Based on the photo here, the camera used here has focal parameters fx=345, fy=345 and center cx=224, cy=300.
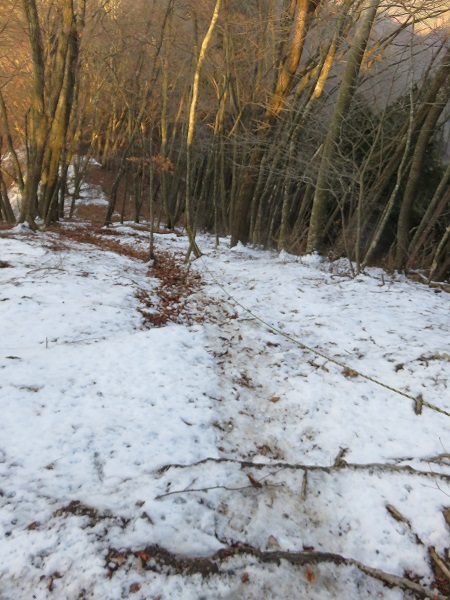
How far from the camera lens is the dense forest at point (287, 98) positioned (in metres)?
8.29

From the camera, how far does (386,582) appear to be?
2.21 meters

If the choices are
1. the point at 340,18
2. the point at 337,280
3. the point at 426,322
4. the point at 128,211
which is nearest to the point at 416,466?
the point at 426,322

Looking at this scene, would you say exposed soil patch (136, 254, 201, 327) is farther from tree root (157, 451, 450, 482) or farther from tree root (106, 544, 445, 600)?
tree root (106, 544, 445, 600)

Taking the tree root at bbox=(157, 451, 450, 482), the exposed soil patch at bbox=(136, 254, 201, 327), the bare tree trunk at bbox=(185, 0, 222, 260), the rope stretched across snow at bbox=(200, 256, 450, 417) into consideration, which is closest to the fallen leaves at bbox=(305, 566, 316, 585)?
the tree root at bbox=(157, 451, 450, 482)

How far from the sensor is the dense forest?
8289mm

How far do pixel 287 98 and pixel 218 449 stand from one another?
1171cm

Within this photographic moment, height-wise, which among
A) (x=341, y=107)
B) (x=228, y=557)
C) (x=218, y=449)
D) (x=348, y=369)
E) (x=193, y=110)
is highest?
(x=341, y=107)

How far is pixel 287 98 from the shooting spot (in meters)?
11.5

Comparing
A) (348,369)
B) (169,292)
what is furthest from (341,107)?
(348,369)

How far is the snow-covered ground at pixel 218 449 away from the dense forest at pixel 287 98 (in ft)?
14.6

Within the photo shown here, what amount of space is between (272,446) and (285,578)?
52.7 inches

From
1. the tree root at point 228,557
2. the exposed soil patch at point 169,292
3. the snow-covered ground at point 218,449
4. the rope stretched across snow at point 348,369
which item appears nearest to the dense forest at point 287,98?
the exposed soil patch at point 169,292

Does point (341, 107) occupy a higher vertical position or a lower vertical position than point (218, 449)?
higher

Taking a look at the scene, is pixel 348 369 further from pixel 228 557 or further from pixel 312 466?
pixel 228 557
